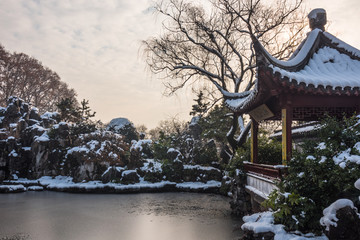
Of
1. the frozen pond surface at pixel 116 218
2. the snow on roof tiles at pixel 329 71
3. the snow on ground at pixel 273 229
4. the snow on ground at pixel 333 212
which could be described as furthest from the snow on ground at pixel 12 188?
the snow on ground at pixel 333 212

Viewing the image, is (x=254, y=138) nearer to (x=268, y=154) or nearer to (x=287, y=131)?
(x=268, y=154)

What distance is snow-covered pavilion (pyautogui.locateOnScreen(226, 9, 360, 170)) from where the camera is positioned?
5.55 metres

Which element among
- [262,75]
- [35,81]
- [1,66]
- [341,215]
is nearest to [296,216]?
[341,215]

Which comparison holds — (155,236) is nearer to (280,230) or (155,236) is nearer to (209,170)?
(280,230)

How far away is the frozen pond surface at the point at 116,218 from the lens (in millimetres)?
7156

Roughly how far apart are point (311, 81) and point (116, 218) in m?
7.13

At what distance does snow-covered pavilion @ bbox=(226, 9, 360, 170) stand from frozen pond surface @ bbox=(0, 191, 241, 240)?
3299mm

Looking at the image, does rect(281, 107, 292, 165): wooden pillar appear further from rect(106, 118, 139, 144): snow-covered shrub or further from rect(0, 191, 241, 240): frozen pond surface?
rect(106, 118, 139, 144): snow-covered shrub

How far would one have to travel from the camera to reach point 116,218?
29.8ft

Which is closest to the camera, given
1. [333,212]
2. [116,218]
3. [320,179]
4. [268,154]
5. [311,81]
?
[333,212]

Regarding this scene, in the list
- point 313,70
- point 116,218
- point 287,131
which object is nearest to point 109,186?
point 116,218

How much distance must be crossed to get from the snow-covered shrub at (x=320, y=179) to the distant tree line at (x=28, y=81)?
23.3 meters

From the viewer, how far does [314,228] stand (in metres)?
4.12

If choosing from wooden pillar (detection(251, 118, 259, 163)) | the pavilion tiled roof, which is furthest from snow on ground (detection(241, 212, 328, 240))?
wooden pillar (detection(251, 118, 259, 163))
